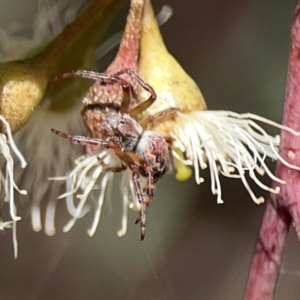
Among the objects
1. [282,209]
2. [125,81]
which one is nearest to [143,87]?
[125,81]

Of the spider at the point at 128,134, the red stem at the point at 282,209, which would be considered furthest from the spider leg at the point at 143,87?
the red stem at the point at 282,209

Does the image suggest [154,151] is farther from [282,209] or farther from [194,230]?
[194,230]

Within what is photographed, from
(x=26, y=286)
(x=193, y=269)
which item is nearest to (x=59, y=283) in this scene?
(x=26, y=286)

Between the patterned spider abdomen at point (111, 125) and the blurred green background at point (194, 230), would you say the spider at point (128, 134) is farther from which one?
the blurred green background at point (194, 230)

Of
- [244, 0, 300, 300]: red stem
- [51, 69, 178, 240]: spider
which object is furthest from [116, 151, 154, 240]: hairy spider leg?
[244, 0, 300, 300]: red stem

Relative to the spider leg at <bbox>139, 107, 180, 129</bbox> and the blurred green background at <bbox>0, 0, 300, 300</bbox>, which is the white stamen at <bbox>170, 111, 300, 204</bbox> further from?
the blurred green background at <bbox>0, 0, 300, 300</bbox>

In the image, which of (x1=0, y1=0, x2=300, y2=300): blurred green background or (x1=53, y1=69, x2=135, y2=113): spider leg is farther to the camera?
(x1=0, y1=0, x2=300, y2=300): blurred green background
